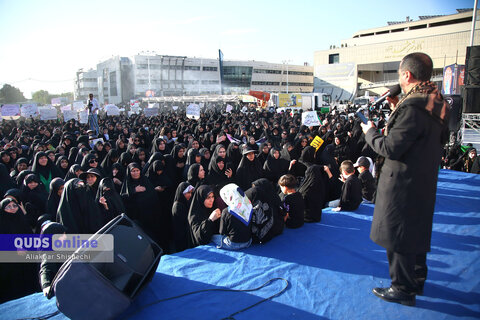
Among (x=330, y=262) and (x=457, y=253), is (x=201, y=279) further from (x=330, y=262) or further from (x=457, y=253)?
(x=457, y=253)

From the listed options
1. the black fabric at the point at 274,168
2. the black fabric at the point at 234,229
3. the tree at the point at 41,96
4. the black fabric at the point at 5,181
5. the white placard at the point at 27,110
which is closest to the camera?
the black fabric at the point at 234,229

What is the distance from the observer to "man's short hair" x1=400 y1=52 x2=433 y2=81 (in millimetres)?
1833

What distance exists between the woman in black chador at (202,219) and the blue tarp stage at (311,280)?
165mm

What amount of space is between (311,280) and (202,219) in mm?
1504

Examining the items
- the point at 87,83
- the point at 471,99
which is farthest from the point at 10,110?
the point at 87,83

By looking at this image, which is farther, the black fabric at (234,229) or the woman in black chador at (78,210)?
the woman in black chador at (78,210)

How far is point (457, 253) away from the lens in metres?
Answer: 2.88

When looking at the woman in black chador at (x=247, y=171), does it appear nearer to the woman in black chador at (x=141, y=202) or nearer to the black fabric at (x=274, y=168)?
the black fabric at (x=274, y=168)

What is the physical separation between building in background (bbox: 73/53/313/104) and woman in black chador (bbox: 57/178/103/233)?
4401 cm

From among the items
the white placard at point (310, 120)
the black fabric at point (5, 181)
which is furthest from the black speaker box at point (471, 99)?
the black fabric at point (5, 181)

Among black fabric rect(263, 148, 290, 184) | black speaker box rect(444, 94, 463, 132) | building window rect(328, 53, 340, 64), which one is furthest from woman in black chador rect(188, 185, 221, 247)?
building window rect(328, 53, 340, 64)

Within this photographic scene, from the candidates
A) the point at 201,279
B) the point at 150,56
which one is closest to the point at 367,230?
the point at 201,279

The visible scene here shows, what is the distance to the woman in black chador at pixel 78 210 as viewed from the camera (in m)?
3.47

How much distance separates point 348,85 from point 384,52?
7.19 m
